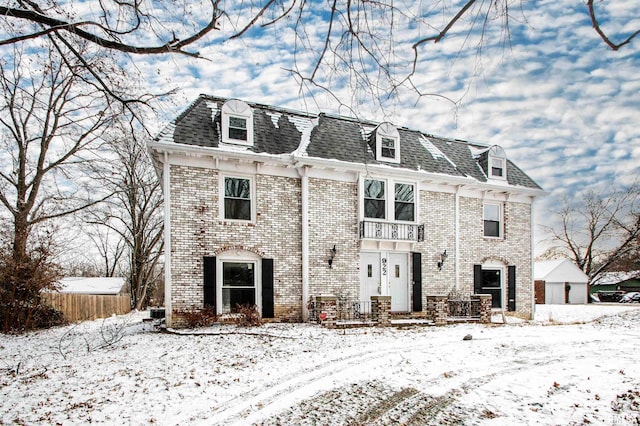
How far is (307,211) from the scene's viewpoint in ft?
47.9

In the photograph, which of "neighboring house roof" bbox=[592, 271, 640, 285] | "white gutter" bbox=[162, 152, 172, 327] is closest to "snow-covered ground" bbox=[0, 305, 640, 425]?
"white gutter" bbox=[162, 152, 172, 327]

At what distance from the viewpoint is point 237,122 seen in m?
14.3

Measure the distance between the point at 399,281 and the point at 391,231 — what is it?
194cm

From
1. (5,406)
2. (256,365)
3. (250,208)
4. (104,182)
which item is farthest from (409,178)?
(104,182)

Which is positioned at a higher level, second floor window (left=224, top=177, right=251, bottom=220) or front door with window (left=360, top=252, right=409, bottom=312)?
second floor window (left=224, top=177, right=251, bottom=220)

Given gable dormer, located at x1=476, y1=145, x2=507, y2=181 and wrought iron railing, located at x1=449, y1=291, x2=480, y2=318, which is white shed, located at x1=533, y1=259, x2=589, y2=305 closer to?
gable dormer, located at x1=476, y1=145, x2=507, y2=181

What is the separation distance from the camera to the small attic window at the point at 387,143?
1630 cm

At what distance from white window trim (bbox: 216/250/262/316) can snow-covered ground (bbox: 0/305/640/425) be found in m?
2.32

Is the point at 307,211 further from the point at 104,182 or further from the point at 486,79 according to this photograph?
the point at 104,182

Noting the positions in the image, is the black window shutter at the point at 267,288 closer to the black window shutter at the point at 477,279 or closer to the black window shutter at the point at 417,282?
the black window shutter at the point at 417,282

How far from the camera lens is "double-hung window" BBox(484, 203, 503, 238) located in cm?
1808

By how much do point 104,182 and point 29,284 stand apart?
9166 millimetres

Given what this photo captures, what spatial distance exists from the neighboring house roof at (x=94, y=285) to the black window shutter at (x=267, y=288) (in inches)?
785

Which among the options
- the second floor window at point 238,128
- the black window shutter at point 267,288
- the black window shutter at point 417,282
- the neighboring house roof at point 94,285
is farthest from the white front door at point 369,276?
the neighboring house roof at point 94,285
